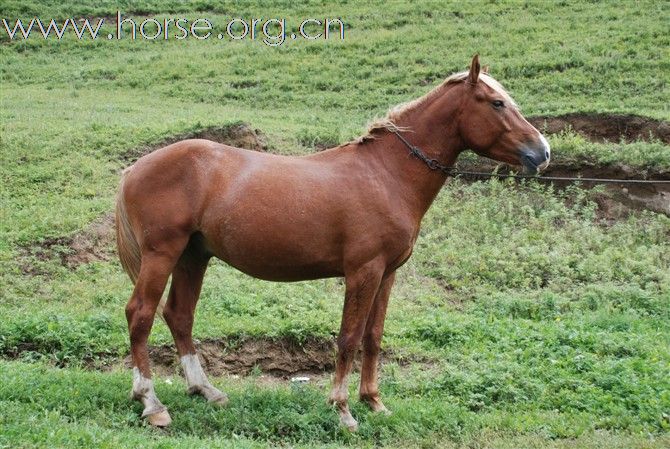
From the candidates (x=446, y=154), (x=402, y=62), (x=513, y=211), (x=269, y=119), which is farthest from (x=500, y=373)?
(x=402, y=62)

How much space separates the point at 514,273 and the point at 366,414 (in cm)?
576

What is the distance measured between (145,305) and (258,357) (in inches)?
98.0

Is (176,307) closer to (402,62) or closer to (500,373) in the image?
(500,373)

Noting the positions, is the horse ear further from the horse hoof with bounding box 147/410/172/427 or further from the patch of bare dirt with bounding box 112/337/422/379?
the horse hoof with bounding box 147/410/172/427

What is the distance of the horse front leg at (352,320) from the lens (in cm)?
709

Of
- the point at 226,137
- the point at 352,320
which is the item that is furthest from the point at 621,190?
the point at 352,320

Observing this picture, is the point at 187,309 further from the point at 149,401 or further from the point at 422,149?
the point at 422,149

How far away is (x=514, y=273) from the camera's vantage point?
1255 cm

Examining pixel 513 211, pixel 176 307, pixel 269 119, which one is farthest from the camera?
pixel 269 119

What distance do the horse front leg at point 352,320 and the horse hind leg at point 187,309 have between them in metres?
1.27

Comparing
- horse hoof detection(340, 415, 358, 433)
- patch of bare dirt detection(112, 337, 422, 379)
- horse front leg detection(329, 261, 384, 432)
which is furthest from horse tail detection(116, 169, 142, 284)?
horse hoof detection(340, 415, 358, 433)

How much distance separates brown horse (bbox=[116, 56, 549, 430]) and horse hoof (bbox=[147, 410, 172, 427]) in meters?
0.01

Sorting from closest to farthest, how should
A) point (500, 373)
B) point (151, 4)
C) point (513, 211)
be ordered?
1. point (500, 373)
2. point (513, 211)
3. point (151, 4)

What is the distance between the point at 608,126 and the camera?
60.4 ft
